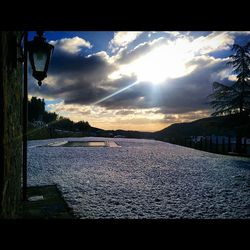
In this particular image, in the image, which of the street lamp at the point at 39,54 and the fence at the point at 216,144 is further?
the fence at the point at 216,144

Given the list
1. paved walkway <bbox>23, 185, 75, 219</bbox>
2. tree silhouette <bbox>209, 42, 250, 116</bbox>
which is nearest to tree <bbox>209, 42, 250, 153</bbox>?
tree silhouette <bbox>209, 42, 250, 116</bbox>

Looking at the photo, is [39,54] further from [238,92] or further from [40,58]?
[238,92]

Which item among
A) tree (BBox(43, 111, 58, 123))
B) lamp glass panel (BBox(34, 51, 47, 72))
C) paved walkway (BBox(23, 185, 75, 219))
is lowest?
paved walkway (BBox(23, 185, 75, 219))

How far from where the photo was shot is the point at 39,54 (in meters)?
4.62

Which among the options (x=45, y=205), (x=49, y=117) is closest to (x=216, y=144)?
(x=45, y=205)

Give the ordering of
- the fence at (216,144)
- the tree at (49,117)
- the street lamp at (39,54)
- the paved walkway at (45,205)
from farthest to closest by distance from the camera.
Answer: the tree at (49,117), the fence at (216,144), the paved walkway at (45,205), the street lamp at (39,54)

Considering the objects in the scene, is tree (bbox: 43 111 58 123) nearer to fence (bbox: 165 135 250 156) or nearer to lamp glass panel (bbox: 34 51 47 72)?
fence (bbox: 165 135 250 156)

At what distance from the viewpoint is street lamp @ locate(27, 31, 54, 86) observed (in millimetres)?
4535

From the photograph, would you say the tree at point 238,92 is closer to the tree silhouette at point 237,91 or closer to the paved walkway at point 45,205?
the tree silhouette at point 237,91

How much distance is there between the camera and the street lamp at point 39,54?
4535mm

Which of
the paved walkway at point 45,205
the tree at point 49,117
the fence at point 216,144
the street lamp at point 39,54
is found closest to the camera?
the street lamp at point 39,54

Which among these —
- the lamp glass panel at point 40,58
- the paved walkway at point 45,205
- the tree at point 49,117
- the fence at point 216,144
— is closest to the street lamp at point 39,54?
the lamp glass panel at point 40,58
